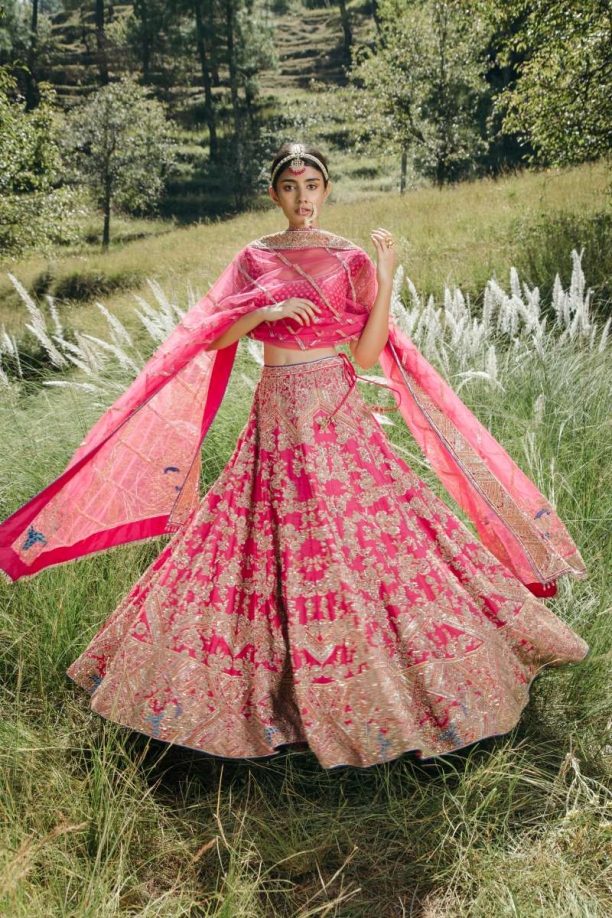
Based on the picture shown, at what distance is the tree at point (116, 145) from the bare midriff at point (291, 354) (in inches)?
767

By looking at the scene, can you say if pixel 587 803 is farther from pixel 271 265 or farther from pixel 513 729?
pixel 271 265

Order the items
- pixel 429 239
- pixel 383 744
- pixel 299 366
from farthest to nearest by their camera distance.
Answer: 1. pixel 429 239
2. pixel 299 366
3. pixel 383 744

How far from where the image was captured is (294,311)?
86.1 inches

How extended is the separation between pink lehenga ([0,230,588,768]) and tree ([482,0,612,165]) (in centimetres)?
660

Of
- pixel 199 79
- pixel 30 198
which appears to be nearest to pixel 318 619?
pixel 30 198

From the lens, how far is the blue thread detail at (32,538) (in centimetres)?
222

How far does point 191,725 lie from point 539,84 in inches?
317

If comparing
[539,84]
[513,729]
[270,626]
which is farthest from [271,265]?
[539,84]

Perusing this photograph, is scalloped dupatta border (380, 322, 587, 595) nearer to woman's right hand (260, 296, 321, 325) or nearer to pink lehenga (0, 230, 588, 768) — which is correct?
pink lehenga (0, 230, 588, 768)

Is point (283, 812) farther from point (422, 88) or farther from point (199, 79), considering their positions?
point (199, 79)

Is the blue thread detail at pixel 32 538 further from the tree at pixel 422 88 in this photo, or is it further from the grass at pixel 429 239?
the tree at pixel 422 88

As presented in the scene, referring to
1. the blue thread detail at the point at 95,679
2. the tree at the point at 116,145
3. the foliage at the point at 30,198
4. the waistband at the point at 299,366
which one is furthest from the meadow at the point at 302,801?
the tree at the point at 116,145

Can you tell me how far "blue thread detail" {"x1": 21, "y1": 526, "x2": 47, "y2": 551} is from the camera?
2.22 m

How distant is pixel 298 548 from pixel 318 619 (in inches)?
8.5
